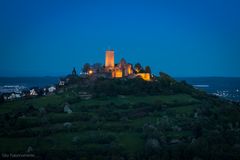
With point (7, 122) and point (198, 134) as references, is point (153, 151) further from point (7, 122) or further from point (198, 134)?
point (7, 122)

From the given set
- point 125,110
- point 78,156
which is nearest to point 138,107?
point 125,110

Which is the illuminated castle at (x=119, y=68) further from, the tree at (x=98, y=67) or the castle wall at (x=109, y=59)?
the tree at (x=98, y=67)

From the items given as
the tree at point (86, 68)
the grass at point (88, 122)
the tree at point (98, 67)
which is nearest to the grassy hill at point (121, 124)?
the grass at point (88, 122)

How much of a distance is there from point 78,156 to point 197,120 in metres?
19.9

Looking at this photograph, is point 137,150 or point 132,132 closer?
point 137,150

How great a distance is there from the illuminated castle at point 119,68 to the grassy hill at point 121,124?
6.23 meters

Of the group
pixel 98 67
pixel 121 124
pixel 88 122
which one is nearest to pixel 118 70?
pixel 98 67

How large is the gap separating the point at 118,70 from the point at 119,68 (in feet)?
4.15

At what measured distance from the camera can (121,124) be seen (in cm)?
5097

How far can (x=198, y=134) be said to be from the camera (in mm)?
47812

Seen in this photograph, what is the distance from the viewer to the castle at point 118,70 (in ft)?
260

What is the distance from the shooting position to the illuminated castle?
7931cm

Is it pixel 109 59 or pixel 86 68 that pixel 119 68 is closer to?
pixel 109 59

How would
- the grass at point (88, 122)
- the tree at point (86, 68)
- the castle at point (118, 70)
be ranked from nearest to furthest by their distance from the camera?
the grass at point (88, 122), the castle at point (118, 70), the tree at point (86, 68)
